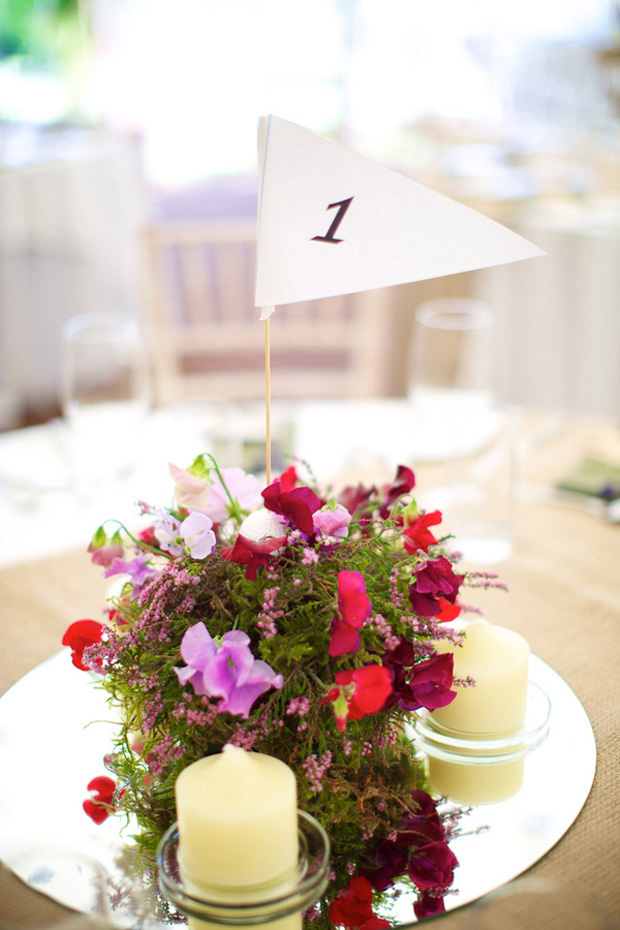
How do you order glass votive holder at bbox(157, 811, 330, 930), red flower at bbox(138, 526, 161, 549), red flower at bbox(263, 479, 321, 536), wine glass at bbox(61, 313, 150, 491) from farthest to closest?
wine glass at bbox(61, 313, 150, 491)
red flower at bbox(138, 526, 161, 549)
red flower at bbox(263, 479, 321, 536)
glass votive holder at bbox(157, 811, 330, 930)

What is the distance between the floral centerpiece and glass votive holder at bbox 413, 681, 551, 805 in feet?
0.07

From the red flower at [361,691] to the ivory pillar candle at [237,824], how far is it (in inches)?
2.1

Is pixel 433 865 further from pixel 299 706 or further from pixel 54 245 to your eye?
pixel 54 245

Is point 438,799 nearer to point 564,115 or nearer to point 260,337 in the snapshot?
point 260,337

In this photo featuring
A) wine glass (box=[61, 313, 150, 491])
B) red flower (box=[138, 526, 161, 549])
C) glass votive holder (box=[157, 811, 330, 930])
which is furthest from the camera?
wine glass (box=[61, 313, 150, 491])

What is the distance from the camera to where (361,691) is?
1.76ft

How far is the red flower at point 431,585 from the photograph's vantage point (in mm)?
602

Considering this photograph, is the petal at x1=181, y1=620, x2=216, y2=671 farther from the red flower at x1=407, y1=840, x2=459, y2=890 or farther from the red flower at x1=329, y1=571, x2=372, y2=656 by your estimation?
the red flower at x1=407, y1=840, x2=459, y2=890

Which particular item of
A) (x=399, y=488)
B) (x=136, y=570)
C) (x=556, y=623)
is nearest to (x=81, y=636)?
(x=136, y=570)

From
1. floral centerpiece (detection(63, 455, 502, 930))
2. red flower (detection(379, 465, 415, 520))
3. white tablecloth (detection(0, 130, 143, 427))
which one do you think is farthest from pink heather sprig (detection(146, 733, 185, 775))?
white tablecloth (detection(0, 130, 143, 427))

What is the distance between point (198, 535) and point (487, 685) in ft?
0.78

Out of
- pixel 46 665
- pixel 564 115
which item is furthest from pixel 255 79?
pixel 46 665

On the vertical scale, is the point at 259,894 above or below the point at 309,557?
below

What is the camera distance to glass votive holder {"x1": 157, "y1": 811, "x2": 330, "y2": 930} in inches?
20.1
